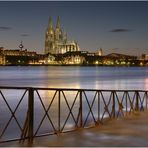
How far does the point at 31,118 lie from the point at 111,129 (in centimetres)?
264

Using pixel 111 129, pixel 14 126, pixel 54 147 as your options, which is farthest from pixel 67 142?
pixel 14 126

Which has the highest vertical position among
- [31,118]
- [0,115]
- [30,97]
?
[30,97]

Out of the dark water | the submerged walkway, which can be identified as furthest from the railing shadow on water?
the dark water

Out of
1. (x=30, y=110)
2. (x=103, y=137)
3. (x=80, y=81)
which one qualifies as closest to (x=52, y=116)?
(x=103, y=137)

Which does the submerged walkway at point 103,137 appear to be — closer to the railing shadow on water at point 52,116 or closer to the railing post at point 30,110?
the railing post at point 30,110

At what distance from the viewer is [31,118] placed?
28.2 ft

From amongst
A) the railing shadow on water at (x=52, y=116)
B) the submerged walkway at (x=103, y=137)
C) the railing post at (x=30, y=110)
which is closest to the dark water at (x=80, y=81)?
the railing shadow on water at (x=52, y=116)

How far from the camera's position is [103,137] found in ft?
29.3

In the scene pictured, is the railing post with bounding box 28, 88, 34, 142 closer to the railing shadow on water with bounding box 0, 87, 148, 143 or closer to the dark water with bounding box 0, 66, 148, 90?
the railing shadow on water with bounding box 0, 87, 148, 143

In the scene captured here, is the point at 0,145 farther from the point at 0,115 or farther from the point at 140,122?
the point at 0,115

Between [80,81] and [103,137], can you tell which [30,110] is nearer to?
[103,137]

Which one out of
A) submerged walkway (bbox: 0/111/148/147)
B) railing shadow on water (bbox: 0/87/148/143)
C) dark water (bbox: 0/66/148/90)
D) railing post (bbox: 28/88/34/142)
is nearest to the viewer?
submerged walkway (bbox: 0/111/148/147)

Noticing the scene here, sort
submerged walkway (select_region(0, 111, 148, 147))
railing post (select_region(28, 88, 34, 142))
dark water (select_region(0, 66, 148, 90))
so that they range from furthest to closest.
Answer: dark water (select_region(0, 66, 148, 90)), railing post (select_region(28, 88, 34, 142)), submerged walkway (select_region(0, 111, 148, 147))

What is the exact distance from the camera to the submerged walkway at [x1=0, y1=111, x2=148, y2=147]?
8.24 metres
